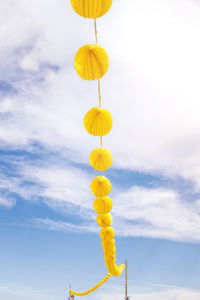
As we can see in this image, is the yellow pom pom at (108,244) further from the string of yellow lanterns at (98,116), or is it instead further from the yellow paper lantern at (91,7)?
the yellow paper lantern at (91,7)

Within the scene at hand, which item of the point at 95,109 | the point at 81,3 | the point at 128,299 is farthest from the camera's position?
the point at 128,299

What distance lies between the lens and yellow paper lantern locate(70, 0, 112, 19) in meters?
3.21

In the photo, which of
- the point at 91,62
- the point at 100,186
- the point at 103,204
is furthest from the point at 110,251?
the point at 91,62

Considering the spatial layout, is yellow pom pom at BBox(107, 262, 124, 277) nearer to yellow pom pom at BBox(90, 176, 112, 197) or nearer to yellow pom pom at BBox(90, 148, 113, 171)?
yellow pom pom at BBox(90, 176, 112, 197)

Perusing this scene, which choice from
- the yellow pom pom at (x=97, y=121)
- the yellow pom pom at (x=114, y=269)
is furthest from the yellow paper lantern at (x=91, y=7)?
the yellow pom pom at (x=114, y=269)

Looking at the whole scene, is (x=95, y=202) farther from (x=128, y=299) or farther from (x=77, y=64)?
(x=128, y=299)

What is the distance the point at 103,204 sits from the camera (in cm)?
561

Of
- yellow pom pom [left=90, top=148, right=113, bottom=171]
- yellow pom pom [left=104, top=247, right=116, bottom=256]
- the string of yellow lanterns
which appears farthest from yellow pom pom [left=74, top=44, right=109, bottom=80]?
yellow pom pom [left=104, top=247, right=116, bottom=256]

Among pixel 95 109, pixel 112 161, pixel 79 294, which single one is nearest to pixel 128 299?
→ pixel 79 294

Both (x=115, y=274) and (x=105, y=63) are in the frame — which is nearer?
(x=105, y=63)

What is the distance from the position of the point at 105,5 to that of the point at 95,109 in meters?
1.51

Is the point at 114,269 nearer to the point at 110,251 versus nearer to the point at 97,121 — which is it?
the point at 110,251

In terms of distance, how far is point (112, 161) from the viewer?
505cm

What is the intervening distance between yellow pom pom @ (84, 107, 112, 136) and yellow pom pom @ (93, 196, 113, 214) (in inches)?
64.8
